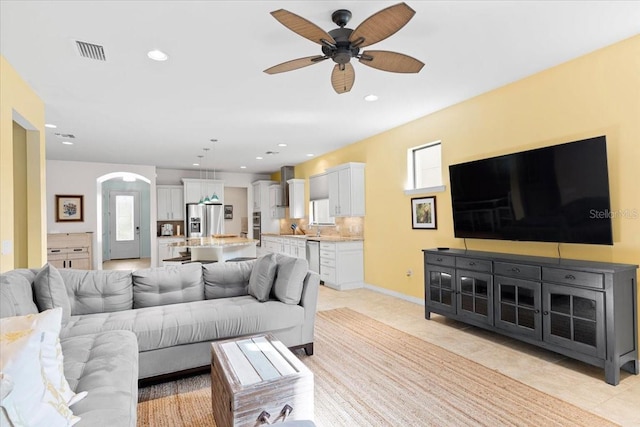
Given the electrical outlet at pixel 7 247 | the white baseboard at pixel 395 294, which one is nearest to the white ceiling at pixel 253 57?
the electrical outlet at pixel 7 247

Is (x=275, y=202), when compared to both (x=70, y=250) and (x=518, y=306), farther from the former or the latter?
(x=518, y=306)

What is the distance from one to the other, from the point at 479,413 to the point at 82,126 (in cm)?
601

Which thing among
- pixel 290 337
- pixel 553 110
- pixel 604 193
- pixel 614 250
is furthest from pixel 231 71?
pixel 614 250

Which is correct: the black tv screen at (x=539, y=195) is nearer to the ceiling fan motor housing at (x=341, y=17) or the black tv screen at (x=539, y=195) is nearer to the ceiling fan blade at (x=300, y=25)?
the ceiling fan motor housing at (x=341, y=17)

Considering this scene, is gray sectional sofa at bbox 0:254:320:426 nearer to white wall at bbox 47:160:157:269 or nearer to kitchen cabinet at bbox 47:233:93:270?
kitchen cabinet at bbox 47:233:93:270

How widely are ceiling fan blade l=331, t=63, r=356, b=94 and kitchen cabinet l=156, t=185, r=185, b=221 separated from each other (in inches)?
299

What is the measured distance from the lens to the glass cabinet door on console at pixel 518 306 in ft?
10.0

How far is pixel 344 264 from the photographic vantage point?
6.11 metres

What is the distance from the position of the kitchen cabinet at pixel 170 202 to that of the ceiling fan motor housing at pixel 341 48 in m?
7.90

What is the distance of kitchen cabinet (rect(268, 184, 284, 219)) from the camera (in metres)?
9.50

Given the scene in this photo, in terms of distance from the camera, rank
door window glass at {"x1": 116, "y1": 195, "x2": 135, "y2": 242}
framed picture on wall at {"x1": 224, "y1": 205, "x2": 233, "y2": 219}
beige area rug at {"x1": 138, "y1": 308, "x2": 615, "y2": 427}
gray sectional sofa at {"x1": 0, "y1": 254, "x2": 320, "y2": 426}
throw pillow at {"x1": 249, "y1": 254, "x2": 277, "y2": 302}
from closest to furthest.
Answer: gray sectional sofa at {"x1": 0, "y1": 254, "x2": 320, "y2": 426}
beige area rug at {"x1": 138, "y1": 308, "x2": 615, "y2": 427}
throw pillow at {"x1": 249, "y1": 254, "x2": 277, "y2": 302}
framed picture on wall at {"x1": 224, "y1": 205, "x2": 233, "y2": 219}
door window glass at {"x1": 116, "y1": 195, "x2": 135, "y2": 242}

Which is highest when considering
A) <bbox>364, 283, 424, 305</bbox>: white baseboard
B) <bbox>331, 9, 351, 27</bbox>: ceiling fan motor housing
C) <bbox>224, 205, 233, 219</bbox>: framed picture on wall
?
<bbox>331, 9, 351, 27</bbox>: ceiling fan motor housing

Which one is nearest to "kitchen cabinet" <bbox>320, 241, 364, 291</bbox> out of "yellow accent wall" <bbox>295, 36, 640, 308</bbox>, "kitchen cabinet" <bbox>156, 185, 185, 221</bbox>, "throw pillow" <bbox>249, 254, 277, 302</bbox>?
"yellow accent wall" <bbox>295, 36, 640, 308</bbox>

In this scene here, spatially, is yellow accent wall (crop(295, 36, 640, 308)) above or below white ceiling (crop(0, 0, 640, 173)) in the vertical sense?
below
